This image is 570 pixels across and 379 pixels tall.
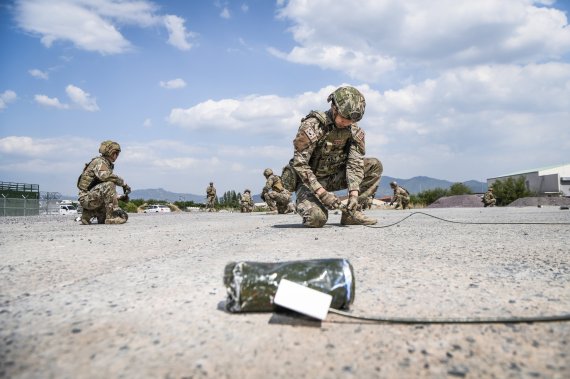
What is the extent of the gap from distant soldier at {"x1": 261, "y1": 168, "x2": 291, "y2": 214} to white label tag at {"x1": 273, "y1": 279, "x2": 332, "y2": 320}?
9.95 metres

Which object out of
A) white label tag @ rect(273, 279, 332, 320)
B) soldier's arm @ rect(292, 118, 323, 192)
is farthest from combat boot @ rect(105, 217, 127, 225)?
white label tag @ rect(273, 279, 332, 320)

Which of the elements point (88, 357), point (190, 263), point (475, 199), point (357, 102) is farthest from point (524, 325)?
point (475, 199)

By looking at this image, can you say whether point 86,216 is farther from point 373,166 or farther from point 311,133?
point 373,166

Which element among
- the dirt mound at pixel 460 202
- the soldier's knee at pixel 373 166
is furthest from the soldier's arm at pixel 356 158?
the dirt mound at pixel 460 202

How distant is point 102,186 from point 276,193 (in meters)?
6.83

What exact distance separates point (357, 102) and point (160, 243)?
2462mm

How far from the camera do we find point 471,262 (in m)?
2.11

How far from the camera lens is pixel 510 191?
35.6m

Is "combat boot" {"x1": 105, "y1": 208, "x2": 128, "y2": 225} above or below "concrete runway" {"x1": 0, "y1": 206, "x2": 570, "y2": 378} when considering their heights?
above

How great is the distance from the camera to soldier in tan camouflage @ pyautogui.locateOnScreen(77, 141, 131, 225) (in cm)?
618

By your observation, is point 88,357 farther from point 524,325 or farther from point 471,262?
point 471,262

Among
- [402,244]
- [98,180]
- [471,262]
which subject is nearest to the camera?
[471,262]

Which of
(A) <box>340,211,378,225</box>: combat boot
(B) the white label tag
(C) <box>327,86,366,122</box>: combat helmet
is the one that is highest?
(C) <box>327,86,366,122</box>: combat helmet

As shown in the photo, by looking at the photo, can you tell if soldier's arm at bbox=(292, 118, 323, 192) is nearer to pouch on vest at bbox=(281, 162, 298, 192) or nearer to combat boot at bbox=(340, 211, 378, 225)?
pouch on vest at bbox=(281, 162, 298, 192)
